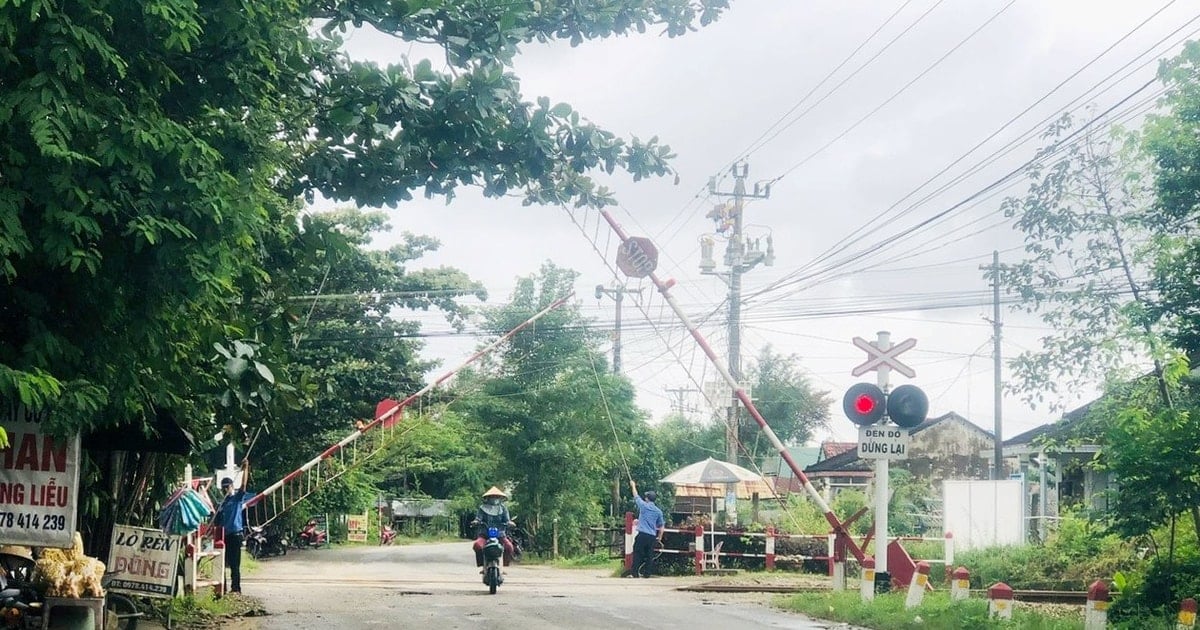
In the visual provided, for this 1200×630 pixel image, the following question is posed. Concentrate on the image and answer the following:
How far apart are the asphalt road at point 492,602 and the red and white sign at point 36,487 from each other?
4.73 m

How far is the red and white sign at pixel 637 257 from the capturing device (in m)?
25.8

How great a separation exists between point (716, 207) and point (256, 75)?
30.4 metres

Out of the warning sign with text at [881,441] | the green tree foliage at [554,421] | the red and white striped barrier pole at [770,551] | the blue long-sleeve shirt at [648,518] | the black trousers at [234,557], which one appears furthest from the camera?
the green tree foliage at [554,421]

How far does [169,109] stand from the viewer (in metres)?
8.93

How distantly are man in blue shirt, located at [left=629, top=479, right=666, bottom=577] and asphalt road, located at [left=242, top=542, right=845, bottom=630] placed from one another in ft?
2.00

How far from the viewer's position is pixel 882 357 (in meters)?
15.9

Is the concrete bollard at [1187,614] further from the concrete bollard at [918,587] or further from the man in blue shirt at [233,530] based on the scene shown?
the man in blue shirt at [233,530]

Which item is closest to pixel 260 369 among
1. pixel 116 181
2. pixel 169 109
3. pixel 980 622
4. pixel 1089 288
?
pixel 169 109

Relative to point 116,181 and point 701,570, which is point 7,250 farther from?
point 701,570

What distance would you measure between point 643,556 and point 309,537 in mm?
20548

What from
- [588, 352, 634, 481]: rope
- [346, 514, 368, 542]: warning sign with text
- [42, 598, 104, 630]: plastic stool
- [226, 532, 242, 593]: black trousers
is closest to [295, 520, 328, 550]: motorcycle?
[346, 514, 368, 542]: warning sign with text

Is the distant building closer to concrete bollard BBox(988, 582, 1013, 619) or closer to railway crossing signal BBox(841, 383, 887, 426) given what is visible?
railway crossing signal BBox(841, 383, 887, 426)

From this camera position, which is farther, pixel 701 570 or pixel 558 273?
pixel 558 273

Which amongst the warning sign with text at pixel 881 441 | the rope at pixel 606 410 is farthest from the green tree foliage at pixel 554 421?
the warning sign with text at pixel 881 441
